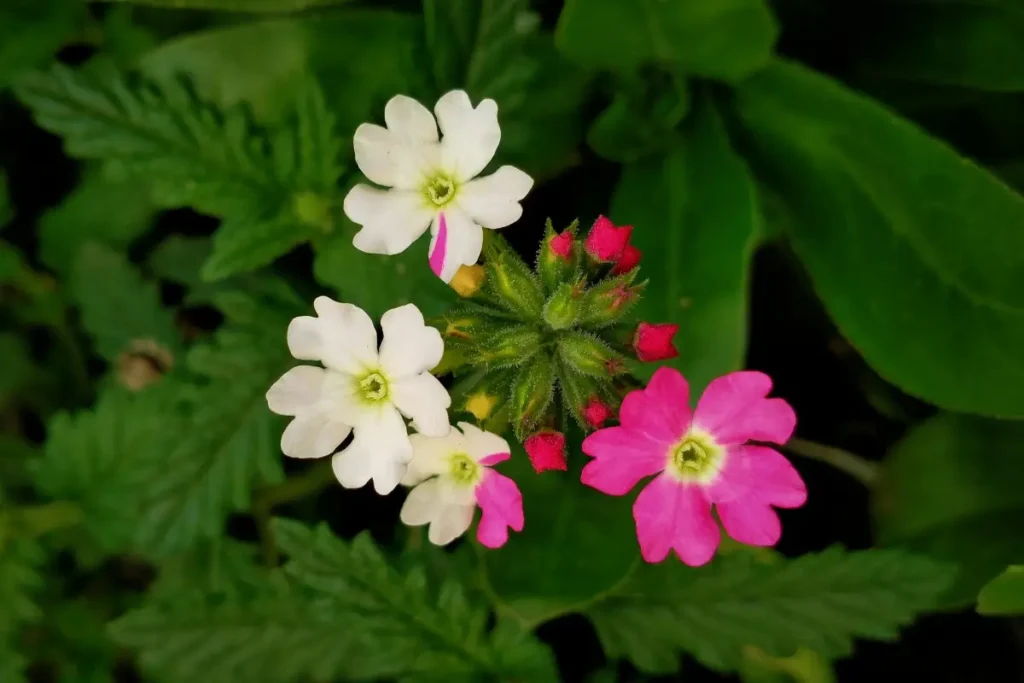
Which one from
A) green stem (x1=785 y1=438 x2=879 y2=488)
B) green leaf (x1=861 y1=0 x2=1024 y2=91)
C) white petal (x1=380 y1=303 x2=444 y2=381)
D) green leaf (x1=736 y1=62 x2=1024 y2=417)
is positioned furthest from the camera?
green stem (x1=785 y1=438 x2=879 y2=488)

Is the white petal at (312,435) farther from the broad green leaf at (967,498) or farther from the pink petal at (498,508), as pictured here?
the broad green leaf at (967,498)

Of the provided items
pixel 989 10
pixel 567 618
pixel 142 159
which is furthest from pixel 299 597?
pixel 989 10

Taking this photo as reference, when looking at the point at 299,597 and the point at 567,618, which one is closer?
the point at 299,597

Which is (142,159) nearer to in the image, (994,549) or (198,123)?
(198,123)

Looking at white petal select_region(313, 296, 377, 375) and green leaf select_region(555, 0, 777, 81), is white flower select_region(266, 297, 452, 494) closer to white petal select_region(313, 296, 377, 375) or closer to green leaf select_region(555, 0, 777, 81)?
white petal select_region(313, 296, 377, 375)

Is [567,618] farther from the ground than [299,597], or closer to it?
closer to it

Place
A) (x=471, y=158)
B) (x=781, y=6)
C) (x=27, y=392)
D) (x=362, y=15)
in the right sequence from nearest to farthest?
(x=471, y=158)
(x=362, y=15)
(x=781, y=6)
(x=27, y=392)

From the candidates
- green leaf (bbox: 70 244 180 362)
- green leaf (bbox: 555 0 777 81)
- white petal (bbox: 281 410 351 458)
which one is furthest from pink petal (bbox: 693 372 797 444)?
green leaf (bbox: 70 244 180 362)

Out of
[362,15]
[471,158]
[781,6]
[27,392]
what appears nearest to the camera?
[471,158]

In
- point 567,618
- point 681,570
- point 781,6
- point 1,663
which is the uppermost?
point 781,6
